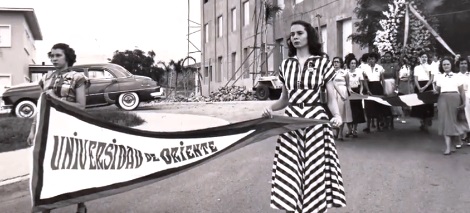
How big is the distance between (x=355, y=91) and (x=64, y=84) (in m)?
8.17

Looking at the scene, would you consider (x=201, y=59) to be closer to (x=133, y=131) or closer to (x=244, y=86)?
(x=244, y=86)

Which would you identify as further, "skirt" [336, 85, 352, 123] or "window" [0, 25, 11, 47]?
"window" [0, 25, 11, 47]

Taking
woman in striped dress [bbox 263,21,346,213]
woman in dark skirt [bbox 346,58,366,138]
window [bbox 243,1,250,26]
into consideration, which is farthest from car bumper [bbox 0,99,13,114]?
window [bbox 243,1,250,26]

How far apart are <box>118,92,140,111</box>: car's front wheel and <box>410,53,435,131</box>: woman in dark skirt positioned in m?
11.2

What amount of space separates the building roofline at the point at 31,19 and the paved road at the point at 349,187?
3369 cm

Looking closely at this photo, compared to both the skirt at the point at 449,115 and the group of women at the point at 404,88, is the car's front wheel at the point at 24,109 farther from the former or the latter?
the skirt at the point at 449,115

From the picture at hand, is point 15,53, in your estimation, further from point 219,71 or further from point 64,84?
point 64,84

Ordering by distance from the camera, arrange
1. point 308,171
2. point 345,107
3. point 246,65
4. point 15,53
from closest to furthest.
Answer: point 308,171 < point 345,107 < point 246,65 < point 15,53

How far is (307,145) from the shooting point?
4.21 m

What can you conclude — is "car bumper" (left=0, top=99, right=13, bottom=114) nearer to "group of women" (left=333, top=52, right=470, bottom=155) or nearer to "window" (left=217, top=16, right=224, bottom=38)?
"group of women" (left=333, top=52, right=470, bottom=155)

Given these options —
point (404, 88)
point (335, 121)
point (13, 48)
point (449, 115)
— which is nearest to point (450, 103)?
point (449, 115)

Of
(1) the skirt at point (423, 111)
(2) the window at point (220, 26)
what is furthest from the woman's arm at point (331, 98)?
(2) the window at point (220, 26)

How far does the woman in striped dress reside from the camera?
163 inches

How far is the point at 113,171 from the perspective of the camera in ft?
15.0
